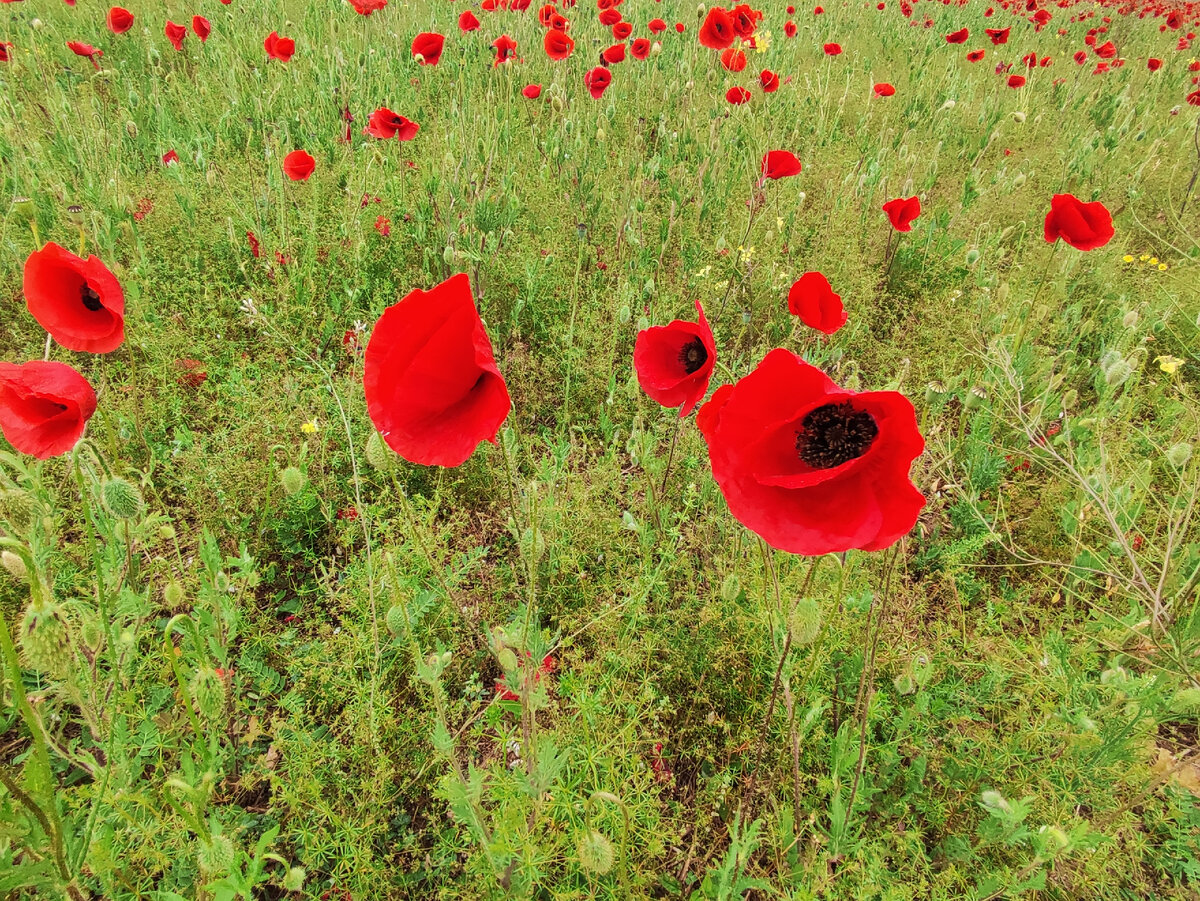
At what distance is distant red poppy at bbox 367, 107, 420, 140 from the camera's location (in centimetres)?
253

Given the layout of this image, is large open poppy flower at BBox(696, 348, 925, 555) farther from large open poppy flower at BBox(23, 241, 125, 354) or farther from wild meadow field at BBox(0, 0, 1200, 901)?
large open poppy flower at BBox(23, 241, 125, 354)

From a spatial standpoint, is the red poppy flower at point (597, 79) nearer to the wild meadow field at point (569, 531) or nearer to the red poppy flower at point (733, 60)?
the wild meadow field at point (569, 531)

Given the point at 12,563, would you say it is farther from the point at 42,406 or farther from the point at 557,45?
the point at 557,45

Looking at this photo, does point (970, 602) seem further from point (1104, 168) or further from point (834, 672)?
point (1104, 168)

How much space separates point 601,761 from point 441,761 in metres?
0.43

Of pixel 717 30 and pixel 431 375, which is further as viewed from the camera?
pixel 717 30

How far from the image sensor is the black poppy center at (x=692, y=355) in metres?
1.42

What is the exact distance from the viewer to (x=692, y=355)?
143cm

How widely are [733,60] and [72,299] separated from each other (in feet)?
10.3

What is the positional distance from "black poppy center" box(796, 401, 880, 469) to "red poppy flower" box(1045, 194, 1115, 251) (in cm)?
167

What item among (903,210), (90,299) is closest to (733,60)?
(903,210)

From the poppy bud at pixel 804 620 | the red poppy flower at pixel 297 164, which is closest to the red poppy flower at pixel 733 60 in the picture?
the red poppy flower at pixel 297 164

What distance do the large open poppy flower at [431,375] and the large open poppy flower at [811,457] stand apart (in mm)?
367

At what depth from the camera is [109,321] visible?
1388 mm
